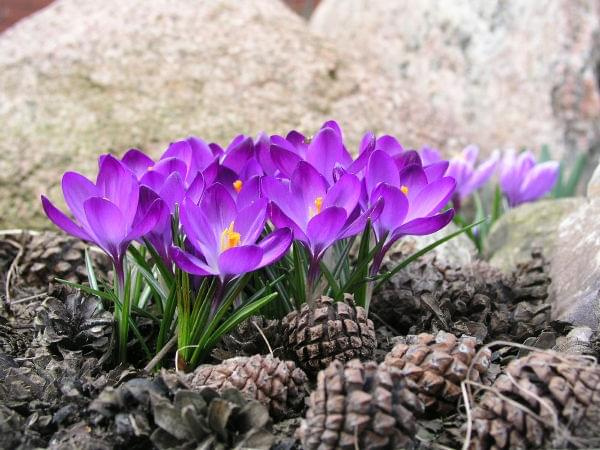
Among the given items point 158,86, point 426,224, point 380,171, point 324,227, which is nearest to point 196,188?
point 324,227

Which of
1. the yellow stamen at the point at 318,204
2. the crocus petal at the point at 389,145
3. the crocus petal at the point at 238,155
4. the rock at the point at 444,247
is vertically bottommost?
the rock at the point at 444,247

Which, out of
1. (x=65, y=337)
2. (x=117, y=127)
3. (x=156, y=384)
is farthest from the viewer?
(x=117, y=127)

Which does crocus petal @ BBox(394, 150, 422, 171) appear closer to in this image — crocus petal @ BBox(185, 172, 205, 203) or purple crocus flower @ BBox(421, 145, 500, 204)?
crocus petal @ BBox(185, 172, 205, 203)

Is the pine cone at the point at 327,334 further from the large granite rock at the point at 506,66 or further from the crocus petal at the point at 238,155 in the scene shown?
the large granite rock at the point at 506,66

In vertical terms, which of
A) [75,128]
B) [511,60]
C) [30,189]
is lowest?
[30,189]

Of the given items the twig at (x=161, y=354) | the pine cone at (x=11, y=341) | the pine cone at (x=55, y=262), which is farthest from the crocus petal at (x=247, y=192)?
the pine cone at (x=55, y=262)

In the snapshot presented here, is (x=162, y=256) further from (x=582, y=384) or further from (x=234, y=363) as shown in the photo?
(x=582, y=384)

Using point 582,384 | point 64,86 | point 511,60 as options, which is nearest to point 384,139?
point 582,384

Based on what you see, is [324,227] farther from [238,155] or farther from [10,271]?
[10,271]
